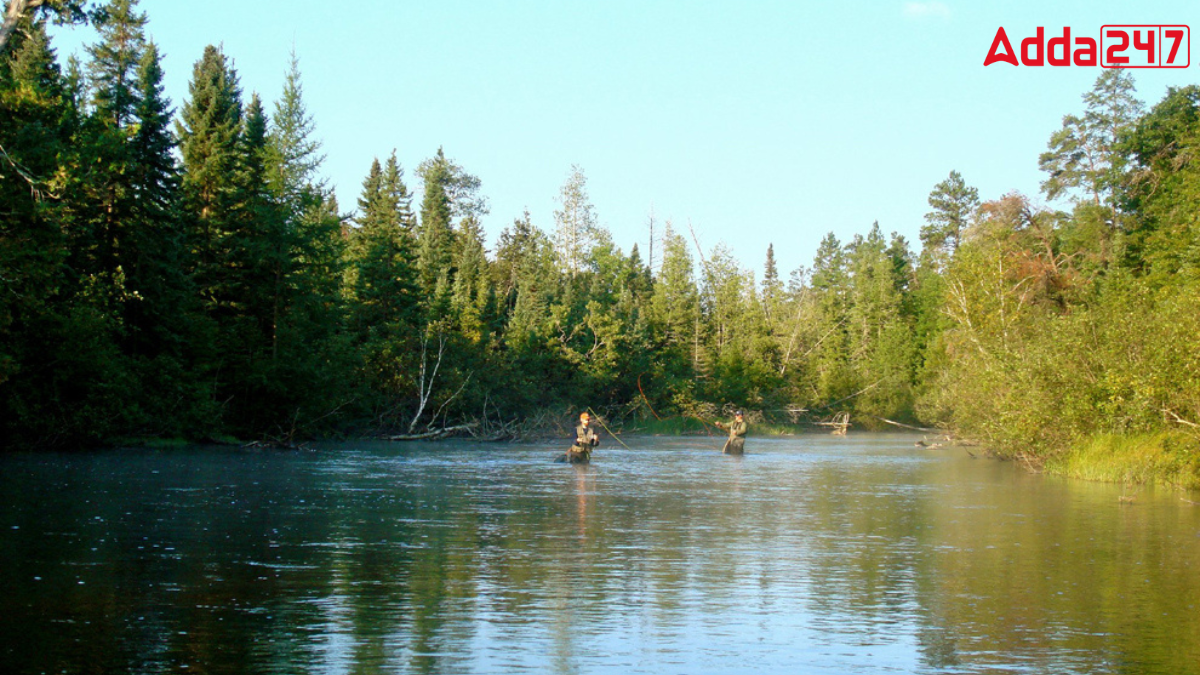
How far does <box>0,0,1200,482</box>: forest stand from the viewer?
1153 inches

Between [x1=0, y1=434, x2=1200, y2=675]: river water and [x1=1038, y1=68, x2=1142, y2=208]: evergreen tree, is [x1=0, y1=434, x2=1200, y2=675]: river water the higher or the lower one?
the lower one

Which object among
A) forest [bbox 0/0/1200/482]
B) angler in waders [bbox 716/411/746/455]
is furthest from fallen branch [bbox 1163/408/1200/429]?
angler in waders [bbox 716/411/746/455]

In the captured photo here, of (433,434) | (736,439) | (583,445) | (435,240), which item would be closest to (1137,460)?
(583,445)

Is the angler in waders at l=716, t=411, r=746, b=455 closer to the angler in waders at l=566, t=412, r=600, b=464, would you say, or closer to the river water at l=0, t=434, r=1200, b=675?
the angler in waders at l=566, t=412, r=600, b=464

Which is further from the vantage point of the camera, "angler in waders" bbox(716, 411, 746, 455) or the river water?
"angler in waders" bbox(716, 411, 746, 455)

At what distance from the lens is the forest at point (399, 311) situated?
29.3 m

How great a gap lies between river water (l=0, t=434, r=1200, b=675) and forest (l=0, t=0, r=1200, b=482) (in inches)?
277

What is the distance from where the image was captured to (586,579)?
12383 millimetres

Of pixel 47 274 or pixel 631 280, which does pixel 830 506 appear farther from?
pixel 631 280

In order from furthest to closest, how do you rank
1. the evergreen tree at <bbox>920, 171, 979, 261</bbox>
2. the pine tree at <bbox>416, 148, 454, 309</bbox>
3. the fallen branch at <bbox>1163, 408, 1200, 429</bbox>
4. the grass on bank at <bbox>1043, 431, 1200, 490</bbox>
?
the evergreen tree at <bbox>920, 171, 979, 261</bbox>
the pine tree at <bbox>416, 148, 454, 309</bbox>
the grass on bank at <bbox>1043, 431, 1200, 490</bbox>
the fallen branch at <bbox>1163, 408, 1200, 429</bbox>

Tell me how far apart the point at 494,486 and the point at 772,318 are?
→ 218ft

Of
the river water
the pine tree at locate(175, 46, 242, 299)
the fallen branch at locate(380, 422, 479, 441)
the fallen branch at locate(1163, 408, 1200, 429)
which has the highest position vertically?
the pine tree at locate(175, 46, 242, 299)

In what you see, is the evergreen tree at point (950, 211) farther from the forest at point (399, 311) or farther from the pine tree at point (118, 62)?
the pine tree at point (118, 62)

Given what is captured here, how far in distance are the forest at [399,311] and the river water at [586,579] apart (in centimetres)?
704
